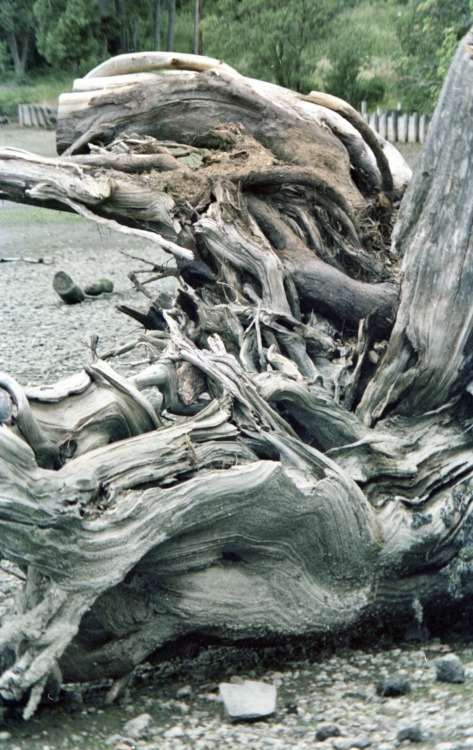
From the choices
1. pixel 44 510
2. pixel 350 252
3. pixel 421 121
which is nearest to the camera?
pixel 44 510

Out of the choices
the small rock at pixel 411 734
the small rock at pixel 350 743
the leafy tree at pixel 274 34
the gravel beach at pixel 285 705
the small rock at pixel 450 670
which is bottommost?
the leafy tree at pixel 274 34

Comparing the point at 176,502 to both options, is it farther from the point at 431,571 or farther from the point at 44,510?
the point at 431,571

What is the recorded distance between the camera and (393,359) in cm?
564

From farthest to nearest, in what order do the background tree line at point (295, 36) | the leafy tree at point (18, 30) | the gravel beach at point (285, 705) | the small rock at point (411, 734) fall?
the leafy tree at point (18, 30)
the background tree line at point (295, 36)
the gravel beach at point (285, 705)
the small rock at point (411, 734)

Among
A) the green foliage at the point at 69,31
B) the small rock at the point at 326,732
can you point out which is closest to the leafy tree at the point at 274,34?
the green foliage at the point at 69,31

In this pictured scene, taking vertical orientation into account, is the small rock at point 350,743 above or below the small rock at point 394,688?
above

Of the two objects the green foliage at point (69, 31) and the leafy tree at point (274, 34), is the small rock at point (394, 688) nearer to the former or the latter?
the leafy tree at point (274, 34)

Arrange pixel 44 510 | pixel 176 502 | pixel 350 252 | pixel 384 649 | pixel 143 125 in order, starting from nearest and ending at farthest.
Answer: pixel 44 510 < pixel 176 502 < pixel 384 649 < pixel 350 252 < pixel 143 125

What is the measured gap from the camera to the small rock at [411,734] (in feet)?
11.8

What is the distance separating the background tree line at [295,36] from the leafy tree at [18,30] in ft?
0.24

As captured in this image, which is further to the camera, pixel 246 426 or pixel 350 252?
pixel 350 252

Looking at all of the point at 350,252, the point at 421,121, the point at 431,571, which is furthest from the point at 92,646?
the point at 421,121

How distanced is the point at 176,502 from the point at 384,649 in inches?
51.0

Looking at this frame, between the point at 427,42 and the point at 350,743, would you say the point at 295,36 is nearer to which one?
the point at 427,42
